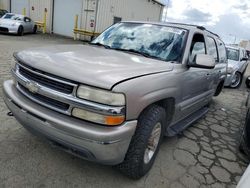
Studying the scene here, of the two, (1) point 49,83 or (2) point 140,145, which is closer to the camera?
(1) point 49,83

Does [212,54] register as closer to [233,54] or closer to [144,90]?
[144,90]

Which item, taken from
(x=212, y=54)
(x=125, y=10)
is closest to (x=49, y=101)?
(x=212, y=54)

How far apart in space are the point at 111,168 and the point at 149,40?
179 cm

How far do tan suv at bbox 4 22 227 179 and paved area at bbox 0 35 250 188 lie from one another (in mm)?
288

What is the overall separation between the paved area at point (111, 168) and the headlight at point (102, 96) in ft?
3.46

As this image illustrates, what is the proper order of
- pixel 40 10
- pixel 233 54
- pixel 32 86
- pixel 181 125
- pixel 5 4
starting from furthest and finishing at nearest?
pixel 5 4, pixel 40 10, pixel 233 54, pixel 181 125, pixel 32 86

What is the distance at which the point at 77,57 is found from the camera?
2451 millimetres

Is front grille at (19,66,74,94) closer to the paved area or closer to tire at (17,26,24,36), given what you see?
the paved area

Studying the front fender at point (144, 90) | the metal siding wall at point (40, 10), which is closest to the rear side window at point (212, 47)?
the front fender at point (144, 90)

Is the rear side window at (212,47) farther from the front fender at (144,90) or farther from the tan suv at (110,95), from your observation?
the front fender at (144,90)

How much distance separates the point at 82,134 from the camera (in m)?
1.96

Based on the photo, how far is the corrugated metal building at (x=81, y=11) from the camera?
56.7 ft

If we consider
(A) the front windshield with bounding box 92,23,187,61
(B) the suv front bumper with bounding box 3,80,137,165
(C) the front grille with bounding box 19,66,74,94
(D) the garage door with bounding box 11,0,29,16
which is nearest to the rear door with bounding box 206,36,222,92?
(A) the front windshield with bounding box 92,23,187,61

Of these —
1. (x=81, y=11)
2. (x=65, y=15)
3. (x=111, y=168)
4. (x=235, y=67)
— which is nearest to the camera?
(x=111, y=168)
